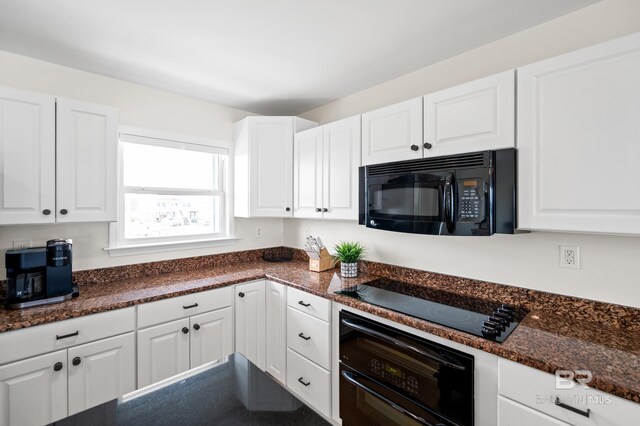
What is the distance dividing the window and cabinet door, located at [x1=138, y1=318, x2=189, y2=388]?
2.55 feet

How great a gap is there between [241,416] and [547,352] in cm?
173

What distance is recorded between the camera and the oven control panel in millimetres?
1474

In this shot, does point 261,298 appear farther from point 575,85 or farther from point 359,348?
point 575,85

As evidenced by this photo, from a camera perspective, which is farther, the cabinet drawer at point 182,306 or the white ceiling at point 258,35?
the cabinet drawer at point 182,306

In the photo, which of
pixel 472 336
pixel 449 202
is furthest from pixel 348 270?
pixel 472 336

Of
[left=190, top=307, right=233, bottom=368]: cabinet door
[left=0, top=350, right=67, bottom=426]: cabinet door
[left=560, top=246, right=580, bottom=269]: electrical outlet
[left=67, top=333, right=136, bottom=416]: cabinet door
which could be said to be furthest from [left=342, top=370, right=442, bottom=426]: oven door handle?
[left=0, top=350, right=67, bottom=426]: cabinet door

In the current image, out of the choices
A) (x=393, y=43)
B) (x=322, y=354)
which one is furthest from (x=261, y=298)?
(x=393, y=43)

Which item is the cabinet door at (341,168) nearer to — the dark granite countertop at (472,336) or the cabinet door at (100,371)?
the dark granite countertop at (472,336)

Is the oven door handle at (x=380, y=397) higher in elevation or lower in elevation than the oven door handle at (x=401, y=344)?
lower

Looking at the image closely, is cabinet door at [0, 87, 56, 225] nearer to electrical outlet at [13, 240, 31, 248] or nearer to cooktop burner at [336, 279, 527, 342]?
electrical outlet at [13, 240, 31, 248]

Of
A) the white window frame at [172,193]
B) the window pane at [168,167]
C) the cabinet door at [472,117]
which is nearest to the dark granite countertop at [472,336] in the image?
the white window frame at [172,193]

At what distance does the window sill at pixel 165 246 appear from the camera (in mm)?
2262

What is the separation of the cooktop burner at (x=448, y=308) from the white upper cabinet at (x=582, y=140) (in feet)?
1.58

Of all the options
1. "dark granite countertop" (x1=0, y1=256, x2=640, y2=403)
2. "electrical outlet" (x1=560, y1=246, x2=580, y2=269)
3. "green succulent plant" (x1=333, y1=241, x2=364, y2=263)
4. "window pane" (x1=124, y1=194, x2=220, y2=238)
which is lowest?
"dark granite countertop" (x1=0, y1=256, x2=640, y2=403)
